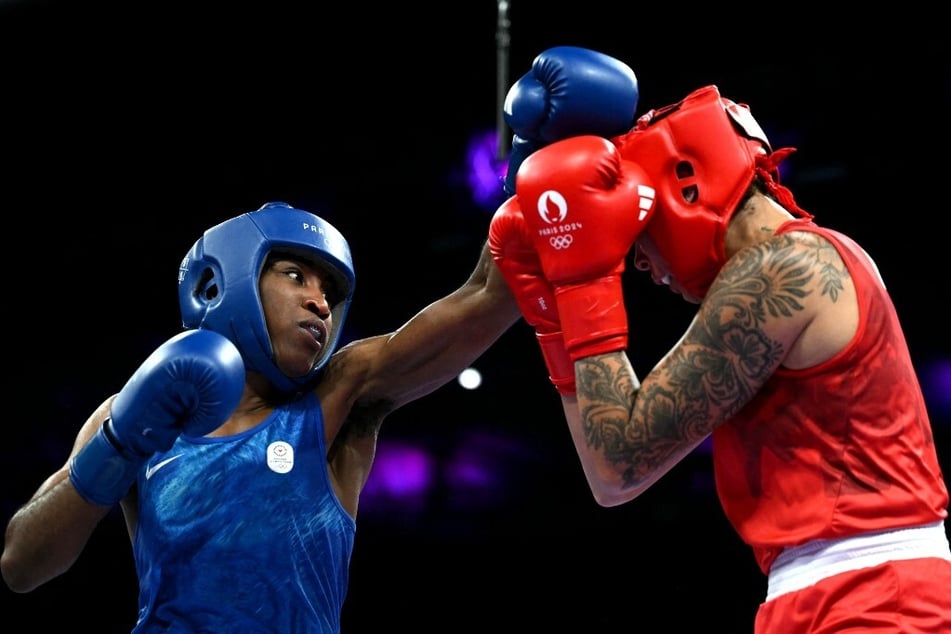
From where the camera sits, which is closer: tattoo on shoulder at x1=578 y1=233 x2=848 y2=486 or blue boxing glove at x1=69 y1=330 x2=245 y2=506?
tattoo on shoulder at x1=578 y1=233 x2=848 y2=486

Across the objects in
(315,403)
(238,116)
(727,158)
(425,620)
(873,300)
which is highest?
(238,116)

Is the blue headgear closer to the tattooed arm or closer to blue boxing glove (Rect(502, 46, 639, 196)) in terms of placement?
blue boxing glove (Rect(502, 46, 639, 196))

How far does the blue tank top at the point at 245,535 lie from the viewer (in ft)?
7.47

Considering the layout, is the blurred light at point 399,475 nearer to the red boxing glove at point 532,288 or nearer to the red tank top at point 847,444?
the red boxing glove at point 532,288

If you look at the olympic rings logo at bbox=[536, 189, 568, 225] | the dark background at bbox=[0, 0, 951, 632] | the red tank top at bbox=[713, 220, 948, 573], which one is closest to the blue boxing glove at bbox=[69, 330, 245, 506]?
the olympic rings logo at bbox=[536, 189, 568, 225]

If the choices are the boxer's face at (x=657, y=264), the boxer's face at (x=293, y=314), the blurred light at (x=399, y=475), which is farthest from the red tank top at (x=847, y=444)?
the blurred light at (x=399, y=475)

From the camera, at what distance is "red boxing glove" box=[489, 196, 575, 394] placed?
6.74 feet

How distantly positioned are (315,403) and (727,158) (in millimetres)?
1124

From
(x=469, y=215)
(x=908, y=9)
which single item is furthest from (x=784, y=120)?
(x=469, y=215)

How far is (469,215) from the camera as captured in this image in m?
5.57

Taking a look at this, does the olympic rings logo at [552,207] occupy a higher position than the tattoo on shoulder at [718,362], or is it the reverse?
the olympic rings logo at [552,207]

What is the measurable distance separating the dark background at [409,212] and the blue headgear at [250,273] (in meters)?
2.69

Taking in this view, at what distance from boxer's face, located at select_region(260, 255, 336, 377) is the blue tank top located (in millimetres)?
138

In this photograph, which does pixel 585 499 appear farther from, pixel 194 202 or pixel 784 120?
pixel 194 202
